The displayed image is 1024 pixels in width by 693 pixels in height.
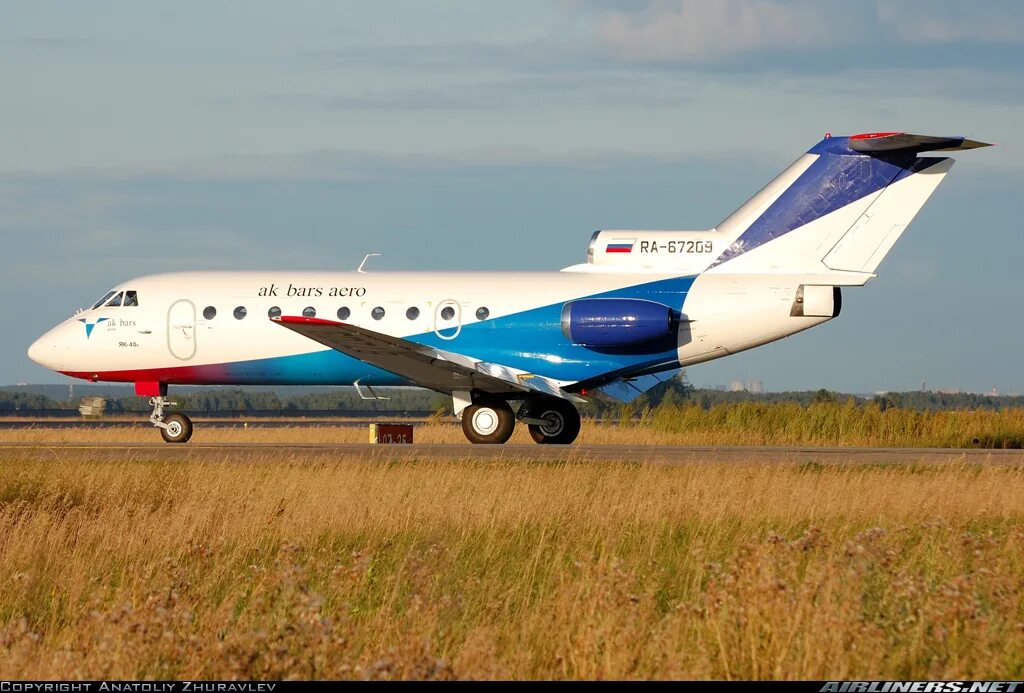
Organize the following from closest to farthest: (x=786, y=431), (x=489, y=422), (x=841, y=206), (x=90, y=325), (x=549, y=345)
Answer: (x=841, y=206) → (x=489, y=422) → (x=549, y=345) → (x=90, y=325) → (x=786, y=431)

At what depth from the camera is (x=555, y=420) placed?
28.8m

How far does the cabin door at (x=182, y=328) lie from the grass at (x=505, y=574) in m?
10.8

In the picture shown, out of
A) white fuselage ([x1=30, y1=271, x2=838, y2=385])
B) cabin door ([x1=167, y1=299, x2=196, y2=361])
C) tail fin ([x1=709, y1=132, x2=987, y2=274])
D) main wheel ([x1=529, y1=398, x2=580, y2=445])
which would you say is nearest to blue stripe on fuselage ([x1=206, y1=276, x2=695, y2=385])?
white fuselage ([x1=30, y1=271, x2=838, y2=385])

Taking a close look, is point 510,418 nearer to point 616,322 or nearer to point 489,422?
point 489,422

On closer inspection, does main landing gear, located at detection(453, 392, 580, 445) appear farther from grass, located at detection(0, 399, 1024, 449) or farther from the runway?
grass, located at detection(0, 399, 1024, 449)

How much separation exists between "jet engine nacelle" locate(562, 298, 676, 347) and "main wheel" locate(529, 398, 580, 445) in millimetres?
2007

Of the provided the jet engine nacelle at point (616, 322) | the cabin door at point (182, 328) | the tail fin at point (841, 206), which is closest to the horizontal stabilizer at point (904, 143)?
the tail fin at point (841, 206)

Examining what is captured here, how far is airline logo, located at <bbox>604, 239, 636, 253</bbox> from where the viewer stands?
2817 centimetres

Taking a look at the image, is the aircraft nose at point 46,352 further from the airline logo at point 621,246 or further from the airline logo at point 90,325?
the airline logo at point 621,246

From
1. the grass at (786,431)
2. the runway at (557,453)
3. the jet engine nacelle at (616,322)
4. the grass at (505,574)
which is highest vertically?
the jet engine nacelle at (616,322)

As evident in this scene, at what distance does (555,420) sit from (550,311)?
2577mm

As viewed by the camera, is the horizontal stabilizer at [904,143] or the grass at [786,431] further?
the grass at [786,431]

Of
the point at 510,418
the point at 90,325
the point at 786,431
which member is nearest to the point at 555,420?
the point at 510,418

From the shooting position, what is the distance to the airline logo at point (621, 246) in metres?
28.2
